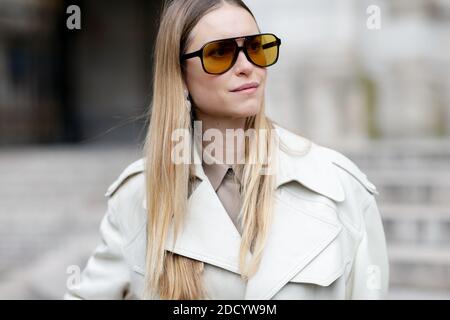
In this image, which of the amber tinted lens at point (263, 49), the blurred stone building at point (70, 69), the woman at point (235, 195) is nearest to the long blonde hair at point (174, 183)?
the woman at point (235, 195)

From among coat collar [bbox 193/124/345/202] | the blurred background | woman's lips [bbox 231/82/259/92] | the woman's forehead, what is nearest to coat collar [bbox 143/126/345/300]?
coat collar [bbox 193/124/345/202]

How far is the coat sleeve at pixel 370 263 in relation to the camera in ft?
6.36

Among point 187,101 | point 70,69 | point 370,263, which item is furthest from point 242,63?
point 70,69

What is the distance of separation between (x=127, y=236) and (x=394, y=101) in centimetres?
737

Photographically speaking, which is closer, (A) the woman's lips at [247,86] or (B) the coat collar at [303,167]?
(A) the woman's lips at [247,86]

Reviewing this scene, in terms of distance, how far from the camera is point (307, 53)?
8539mm

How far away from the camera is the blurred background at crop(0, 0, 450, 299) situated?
6.23 meters

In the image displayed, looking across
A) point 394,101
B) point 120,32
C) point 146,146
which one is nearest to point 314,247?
point 146,146

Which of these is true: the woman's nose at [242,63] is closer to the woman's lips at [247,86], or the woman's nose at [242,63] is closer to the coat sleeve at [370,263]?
the woman's lips at [247,86]

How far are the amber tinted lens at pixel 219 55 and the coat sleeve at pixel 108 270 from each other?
2.16 feet

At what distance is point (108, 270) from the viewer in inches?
84.8

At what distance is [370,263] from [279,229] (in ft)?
0.98

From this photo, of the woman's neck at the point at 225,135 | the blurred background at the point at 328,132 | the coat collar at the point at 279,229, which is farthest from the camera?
the blurred background at the point at 328,132

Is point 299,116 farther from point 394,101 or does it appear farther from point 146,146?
point 146,146
